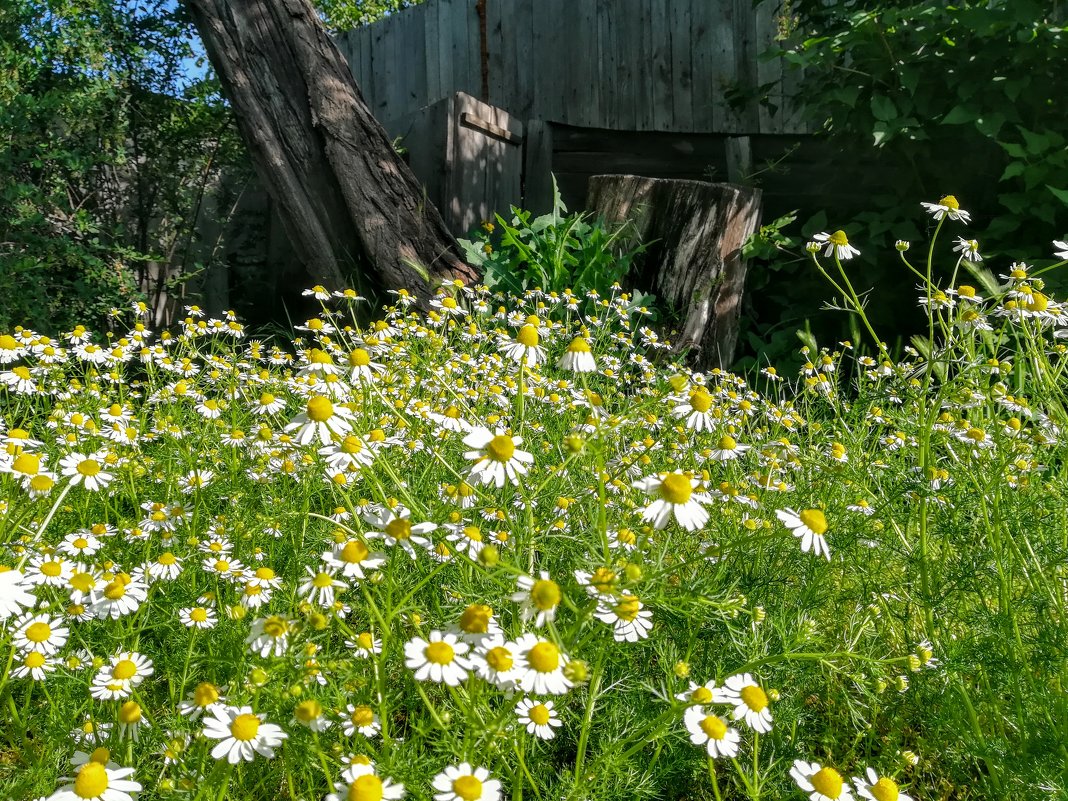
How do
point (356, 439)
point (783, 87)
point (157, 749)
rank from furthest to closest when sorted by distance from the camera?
point (783, 87) → point (157, 749) → point (356, 439)

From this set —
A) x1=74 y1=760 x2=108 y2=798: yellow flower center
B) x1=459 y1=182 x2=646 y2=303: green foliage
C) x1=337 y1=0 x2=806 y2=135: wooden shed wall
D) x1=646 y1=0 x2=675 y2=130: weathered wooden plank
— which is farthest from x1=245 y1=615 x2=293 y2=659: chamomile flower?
x1=646 y1=0 x2=675 y2=130: weathered wooden plank

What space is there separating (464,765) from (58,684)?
3.31 feet

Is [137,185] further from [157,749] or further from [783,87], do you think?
[157,749]

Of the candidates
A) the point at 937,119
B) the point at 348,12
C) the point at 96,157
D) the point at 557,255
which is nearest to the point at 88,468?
the point at 557,255

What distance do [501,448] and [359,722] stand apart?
41cm

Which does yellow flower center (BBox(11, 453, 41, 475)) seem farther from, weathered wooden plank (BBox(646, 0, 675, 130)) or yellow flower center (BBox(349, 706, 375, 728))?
weathered wooden plank (BBox(646, 0, 675, 130))

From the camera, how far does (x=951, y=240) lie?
4.73m

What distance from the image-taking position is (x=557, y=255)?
4.54 m

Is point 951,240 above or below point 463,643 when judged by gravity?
above

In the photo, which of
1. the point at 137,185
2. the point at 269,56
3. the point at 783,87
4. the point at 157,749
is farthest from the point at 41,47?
the point at 157,749

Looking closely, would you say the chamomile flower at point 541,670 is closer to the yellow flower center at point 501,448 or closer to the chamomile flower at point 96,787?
the yellow flower center at point 501,448

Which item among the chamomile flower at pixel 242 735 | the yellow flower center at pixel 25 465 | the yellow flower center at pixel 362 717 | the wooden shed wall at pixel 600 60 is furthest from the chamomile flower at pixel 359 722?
the wooden shed wall at pixel 600 60

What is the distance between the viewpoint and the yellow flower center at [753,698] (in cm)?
113

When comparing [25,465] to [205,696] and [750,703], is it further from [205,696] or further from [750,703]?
[750,703]
